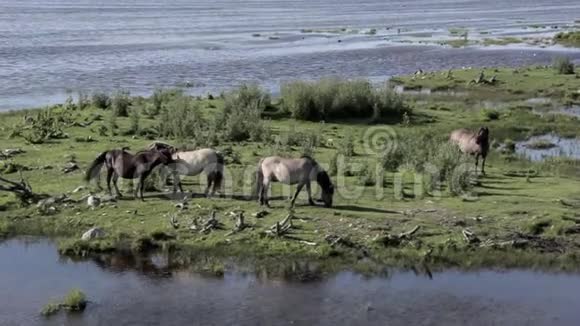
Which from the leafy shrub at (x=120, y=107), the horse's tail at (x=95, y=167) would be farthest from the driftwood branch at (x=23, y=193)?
the leafy shrub at (x=120, y=107)

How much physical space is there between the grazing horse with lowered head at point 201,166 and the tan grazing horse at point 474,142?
7.39m

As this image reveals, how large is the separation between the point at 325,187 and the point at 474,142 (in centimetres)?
640

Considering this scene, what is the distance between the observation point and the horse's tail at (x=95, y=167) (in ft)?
66.7

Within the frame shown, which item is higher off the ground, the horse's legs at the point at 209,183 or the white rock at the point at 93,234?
the horse's legs at the point at 209,183

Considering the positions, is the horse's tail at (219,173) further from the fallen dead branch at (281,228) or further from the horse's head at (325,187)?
the fallen dead branch at (281,228)

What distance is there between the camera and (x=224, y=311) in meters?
14.4

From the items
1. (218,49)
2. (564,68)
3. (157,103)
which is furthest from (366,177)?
(218,49)

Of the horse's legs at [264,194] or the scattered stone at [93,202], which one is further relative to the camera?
the scattered stone at [93,202]

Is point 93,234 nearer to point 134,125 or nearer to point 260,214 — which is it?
point 260,214

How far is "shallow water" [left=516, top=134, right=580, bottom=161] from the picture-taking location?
2691 cm

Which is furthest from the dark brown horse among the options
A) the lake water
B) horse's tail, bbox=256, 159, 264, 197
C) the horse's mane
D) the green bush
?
the lake water

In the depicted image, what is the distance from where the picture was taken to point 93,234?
706 inches

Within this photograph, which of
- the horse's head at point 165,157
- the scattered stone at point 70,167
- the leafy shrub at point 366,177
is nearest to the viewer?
the horse's head at point 165,157

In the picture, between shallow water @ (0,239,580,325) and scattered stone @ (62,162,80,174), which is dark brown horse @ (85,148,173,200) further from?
shallow water @ (0,239,580,325)
